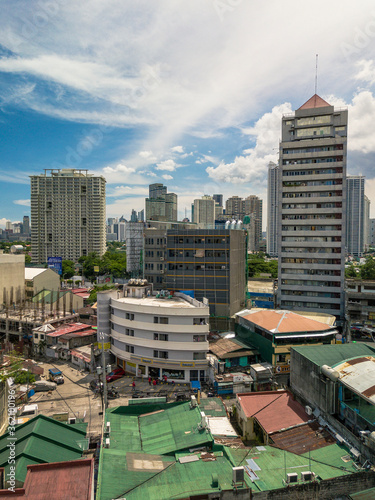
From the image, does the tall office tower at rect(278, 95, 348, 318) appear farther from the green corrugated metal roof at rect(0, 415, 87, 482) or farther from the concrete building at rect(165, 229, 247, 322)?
the green corrugated metal roof at rect(0, 415, 87, 482)

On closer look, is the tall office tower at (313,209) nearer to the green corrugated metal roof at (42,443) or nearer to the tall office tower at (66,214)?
the green corrugated metal roof at (42,443)

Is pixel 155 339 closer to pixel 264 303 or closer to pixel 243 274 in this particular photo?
pixel 243 274

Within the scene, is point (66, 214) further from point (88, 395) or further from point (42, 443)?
point (42, 443)

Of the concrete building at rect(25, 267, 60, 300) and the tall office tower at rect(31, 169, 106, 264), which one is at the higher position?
the tall office tower at rect(31, 169, 106, 264)

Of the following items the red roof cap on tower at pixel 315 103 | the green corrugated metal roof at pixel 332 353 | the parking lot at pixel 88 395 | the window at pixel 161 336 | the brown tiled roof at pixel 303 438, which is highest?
the red roof cap on tower at pixel 315 103

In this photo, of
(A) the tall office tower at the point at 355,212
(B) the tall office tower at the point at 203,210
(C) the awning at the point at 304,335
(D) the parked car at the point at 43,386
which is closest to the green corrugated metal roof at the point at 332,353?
(C) the awning at the point at 304,335

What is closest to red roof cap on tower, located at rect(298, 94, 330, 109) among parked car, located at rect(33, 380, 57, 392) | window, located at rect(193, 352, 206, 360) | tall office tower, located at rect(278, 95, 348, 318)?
tall office tower, located at rect(278, 95, 348, 318)

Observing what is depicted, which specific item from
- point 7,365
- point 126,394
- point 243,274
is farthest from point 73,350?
point 243,274
